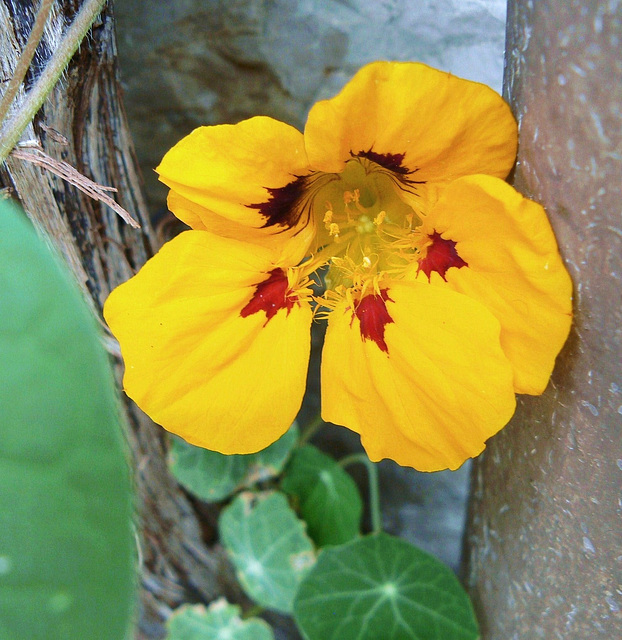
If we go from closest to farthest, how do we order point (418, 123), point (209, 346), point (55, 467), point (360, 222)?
point (55, 467), point (418, 123), point (209, 346), point (360, 222)

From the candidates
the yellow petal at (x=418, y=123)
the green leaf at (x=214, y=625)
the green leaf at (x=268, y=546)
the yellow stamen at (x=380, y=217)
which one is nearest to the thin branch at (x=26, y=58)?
the yellow petal at (x=418, y=123)

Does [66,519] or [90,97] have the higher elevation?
[90,97]

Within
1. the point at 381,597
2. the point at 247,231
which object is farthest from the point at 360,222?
the point at 381,597

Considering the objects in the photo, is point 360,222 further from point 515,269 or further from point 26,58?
point 26,58

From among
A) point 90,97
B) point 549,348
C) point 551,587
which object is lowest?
point 551,587

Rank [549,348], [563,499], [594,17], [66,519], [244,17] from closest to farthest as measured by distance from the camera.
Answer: [66,519]
[594,17]
[549,348]
[563,499]
[244,17]

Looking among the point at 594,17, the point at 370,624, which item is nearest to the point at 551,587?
the point at 370,624

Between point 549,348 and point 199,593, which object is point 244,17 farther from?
point 199,593
